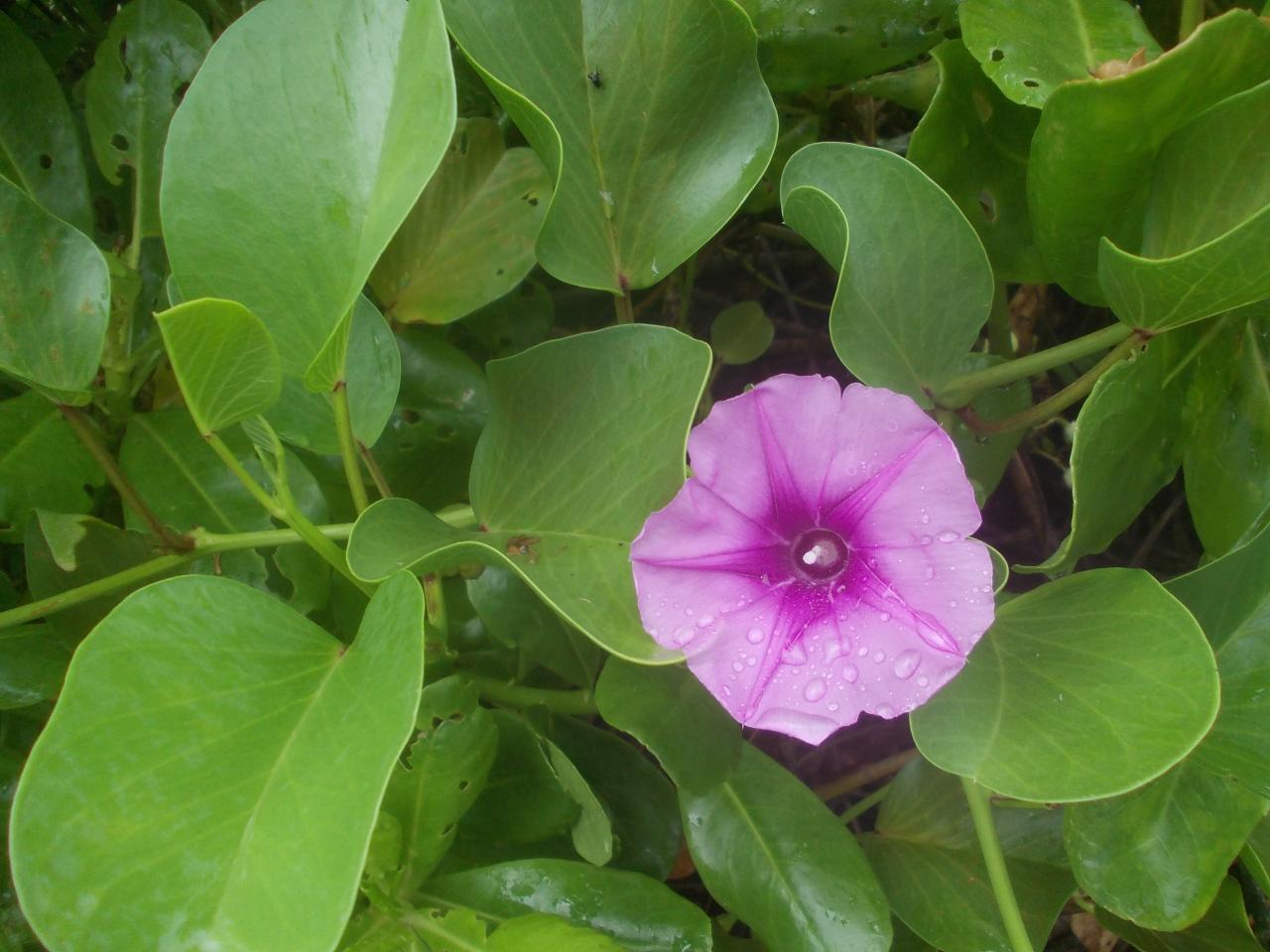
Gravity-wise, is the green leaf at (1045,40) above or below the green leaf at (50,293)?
A: below

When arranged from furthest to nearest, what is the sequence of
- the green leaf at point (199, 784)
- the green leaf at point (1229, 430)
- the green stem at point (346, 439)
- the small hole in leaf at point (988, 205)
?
the small hole in leaf at point (988, 205), the green leaf at point (1229, 430), the green stem at point (346, 439), the green leaf at point (199, 784)

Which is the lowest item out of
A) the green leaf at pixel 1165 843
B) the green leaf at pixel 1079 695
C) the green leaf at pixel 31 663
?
the green leaf at pixel 1165 843

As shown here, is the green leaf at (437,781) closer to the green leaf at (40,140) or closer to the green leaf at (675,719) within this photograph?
the green leaf at (675,719)

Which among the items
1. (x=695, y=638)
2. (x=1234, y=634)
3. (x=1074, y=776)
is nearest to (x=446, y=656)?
(x=695, y=638)

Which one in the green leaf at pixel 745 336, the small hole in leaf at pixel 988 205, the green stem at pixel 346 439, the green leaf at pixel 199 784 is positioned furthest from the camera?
the green leaf at pixel 745 336

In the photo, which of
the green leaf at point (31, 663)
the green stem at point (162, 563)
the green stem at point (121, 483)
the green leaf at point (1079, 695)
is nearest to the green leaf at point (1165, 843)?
the green leaf at point (1079, 695)

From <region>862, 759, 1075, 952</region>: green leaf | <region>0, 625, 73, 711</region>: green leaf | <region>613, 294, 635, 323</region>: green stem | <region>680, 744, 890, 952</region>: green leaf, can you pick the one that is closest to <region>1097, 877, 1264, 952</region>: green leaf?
<region>862, 759, 1075, 952</region>: green leaf

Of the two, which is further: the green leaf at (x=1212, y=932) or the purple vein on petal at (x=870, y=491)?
the green leaf at (x=1212, y=932)

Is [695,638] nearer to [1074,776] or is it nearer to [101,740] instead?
[1074,776]
